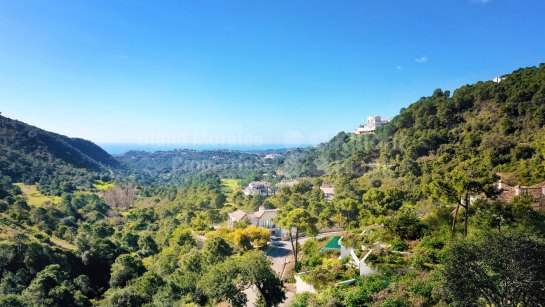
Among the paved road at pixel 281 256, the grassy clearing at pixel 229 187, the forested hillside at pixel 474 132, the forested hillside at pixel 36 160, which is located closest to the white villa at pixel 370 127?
the forested hillside at pixel 474 132

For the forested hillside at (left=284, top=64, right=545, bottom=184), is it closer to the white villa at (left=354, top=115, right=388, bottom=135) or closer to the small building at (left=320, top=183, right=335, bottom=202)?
the small building at (left=320, top=183, right=335, bottom=202)

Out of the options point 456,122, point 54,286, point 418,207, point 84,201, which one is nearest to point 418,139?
point 456,122

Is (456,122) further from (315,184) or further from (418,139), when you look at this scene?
(315,184)

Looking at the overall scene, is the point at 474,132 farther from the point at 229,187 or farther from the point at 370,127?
the point at 229,187

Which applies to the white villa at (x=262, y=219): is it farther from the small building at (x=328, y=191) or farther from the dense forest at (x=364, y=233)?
the small building at (x=328, y=191)

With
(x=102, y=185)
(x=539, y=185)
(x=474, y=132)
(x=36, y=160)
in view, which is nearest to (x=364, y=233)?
(x=539, y=185)

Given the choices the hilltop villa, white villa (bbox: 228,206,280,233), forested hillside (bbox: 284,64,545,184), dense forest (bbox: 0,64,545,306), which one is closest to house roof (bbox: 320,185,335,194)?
dense forest (bbox: 0,64,545,306)

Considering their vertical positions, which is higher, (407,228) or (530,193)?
(530,193)
